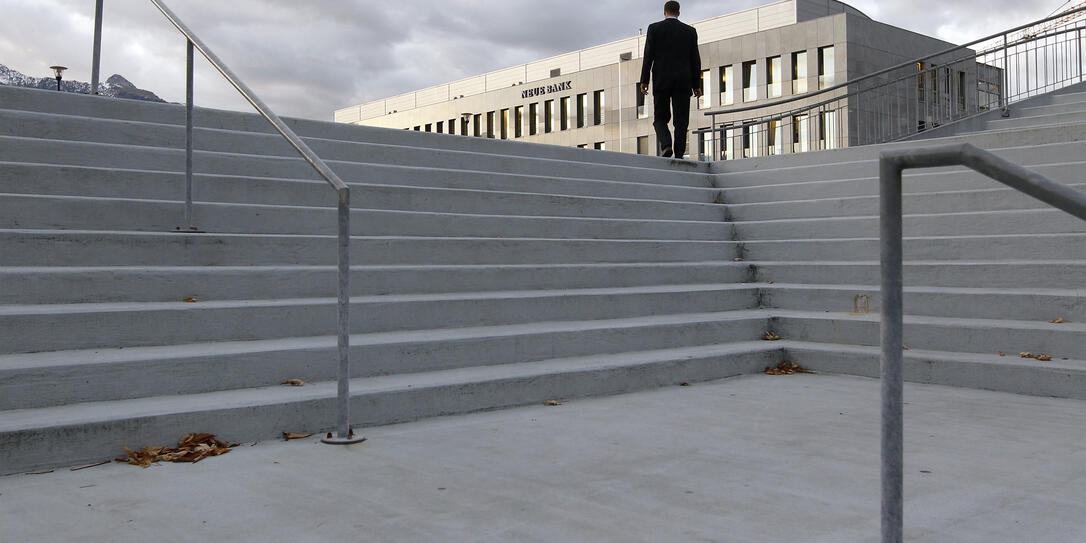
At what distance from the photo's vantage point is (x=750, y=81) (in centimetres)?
4941

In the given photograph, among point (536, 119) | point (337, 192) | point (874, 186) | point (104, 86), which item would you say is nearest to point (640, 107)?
point (536, 119)

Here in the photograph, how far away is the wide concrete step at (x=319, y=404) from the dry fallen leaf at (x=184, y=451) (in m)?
0.04

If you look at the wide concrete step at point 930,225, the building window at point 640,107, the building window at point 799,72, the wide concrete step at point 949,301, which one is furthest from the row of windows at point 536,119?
the wide concrete step at point 949,301

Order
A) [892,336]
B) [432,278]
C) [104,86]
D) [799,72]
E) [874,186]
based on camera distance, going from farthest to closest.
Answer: [799,72]
[874,186]
[104,86]
[432,278]
[892,336]

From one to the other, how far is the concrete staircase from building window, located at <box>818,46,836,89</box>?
3812 centimetres

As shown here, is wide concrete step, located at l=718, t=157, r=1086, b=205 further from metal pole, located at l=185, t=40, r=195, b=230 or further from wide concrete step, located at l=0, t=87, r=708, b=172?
metal pole, located at l=185, t=40, r=195, b=230

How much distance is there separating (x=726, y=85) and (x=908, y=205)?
4420cm

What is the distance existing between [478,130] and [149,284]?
6245 cm

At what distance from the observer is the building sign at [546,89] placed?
59.6 metres

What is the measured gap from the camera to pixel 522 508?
3318 millimetres

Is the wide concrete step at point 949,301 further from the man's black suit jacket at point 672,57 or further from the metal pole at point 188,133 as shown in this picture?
the metal pole at point 188,133

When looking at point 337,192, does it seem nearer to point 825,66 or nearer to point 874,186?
point 874,186

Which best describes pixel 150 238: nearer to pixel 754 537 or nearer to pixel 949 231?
pixel 754 537

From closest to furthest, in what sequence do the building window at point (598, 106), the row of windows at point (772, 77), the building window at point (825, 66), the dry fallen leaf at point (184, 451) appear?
the dry fallen leaf at point (184, 451)
the building window at point (825, 66)
the row of windows at point (772, 77)
the building window at point (598, 106)
